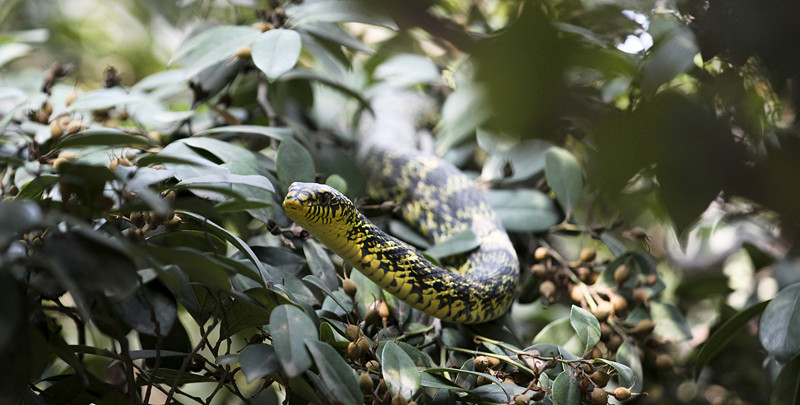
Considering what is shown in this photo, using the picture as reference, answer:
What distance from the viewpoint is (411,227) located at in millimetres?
2232

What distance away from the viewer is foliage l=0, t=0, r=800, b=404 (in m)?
0.44

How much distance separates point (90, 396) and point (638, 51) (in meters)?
1.28

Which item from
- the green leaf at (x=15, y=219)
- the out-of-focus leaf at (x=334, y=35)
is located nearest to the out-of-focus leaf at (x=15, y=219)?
the green leaf at (x=15, y=219)

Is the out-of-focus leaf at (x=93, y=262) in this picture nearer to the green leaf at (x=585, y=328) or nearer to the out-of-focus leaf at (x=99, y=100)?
the green leaf at (x=585, y=328)

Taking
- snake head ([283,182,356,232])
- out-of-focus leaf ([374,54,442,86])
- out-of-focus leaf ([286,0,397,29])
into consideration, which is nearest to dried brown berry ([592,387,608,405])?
snake head ([283,182,356,232])

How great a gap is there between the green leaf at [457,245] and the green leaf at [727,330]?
661 mm

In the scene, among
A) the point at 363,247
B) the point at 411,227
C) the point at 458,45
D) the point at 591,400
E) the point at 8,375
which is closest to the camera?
the point at 458,45

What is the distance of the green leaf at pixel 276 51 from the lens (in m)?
1.54

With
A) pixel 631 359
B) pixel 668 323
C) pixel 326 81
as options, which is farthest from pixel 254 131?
pixel 668 323

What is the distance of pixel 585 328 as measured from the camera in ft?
4.46

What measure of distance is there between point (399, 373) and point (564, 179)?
3.27ft

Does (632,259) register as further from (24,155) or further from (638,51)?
(24,155)

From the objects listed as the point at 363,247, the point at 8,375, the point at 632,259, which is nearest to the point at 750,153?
the point at 8,375

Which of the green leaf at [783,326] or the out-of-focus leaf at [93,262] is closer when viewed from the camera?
the out-of-focus leaf at [93,262]
